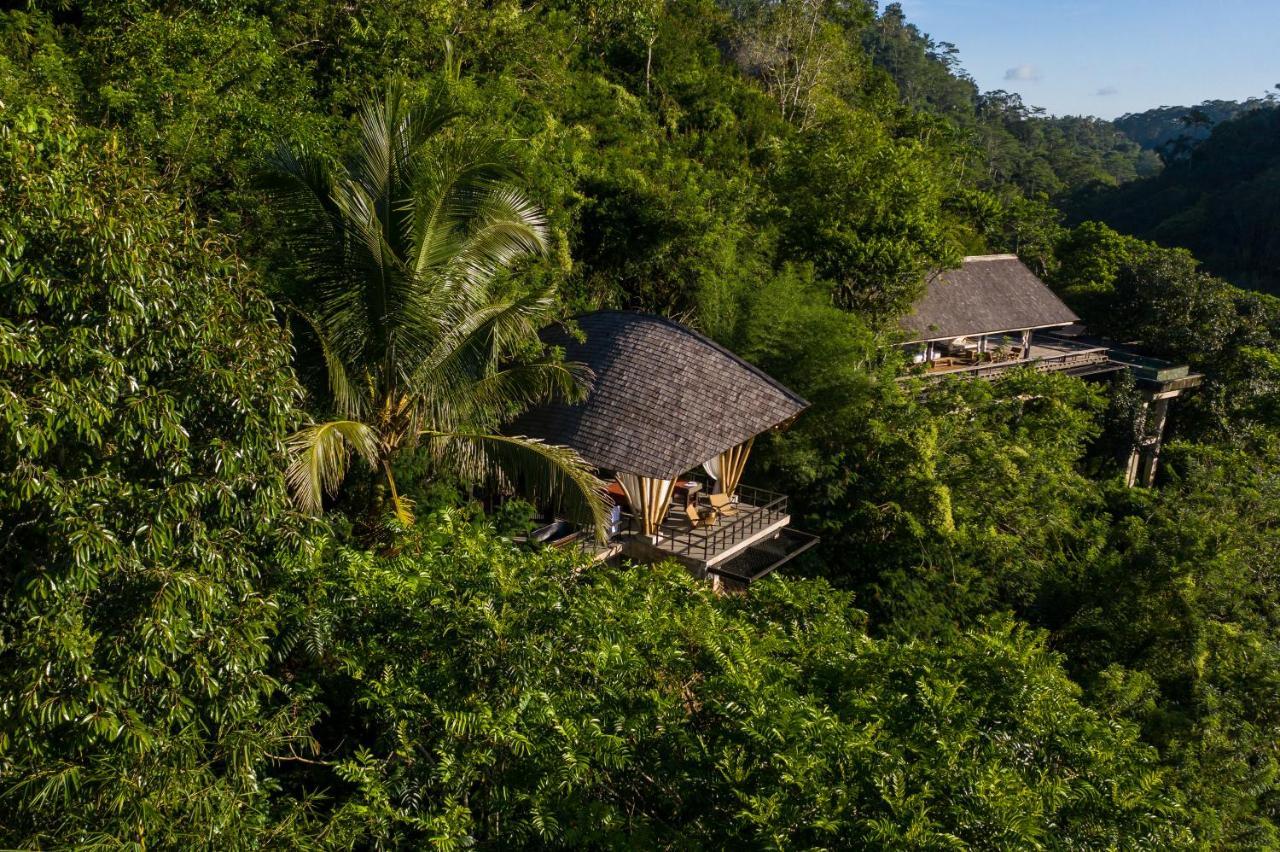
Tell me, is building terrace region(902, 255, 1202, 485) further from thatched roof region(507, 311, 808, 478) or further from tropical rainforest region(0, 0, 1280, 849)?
thatched roof region(507, 311, 808, 478)

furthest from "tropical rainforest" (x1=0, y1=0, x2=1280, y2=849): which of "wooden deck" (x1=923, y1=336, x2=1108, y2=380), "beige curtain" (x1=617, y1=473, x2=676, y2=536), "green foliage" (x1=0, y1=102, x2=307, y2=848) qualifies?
"wooden deck" (x1=923, y1=336, x2=1108, y2=380)

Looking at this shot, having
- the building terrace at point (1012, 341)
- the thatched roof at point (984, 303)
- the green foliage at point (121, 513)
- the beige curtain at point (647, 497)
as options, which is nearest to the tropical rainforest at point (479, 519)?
the green foliage at point (121, 513)

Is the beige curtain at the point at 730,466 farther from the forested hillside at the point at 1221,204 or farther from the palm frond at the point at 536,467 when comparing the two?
the forested hillside at the point at 1221,204

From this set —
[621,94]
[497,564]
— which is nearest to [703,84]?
[621,94]

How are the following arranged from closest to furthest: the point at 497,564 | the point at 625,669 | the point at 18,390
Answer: the point at 18,390, the point at 625,669, the point at 497,564

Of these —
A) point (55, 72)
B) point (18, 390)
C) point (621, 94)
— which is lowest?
point (18, 390)

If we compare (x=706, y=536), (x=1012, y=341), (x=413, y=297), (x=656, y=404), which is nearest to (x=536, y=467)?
(x=413, y=297)

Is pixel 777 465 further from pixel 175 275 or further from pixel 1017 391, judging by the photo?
pixel 175 275
